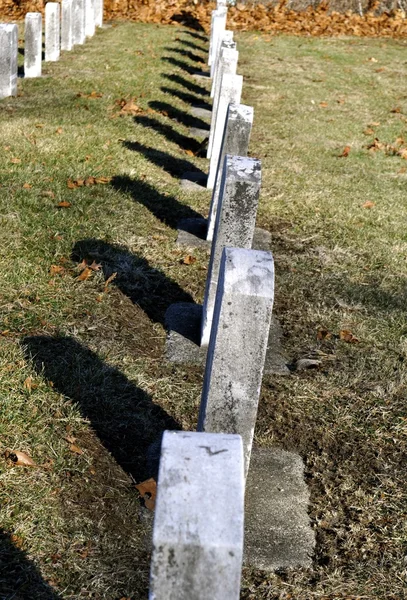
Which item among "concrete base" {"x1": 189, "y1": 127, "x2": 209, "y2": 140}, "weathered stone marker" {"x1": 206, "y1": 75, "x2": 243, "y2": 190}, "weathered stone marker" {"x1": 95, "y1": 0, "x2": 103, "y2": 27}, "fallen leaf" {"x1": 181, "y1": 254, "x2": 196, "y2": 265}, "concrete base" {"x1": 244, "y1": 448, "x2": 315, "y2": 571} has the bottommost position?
"concrete base" {"x1": 244, "y1": 448, "x2": 315, "y2": 571}

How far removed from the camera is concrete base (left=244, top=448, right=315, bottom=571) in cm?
320

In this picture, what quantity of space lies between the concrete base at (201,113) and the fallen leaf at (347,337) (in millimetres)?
6054

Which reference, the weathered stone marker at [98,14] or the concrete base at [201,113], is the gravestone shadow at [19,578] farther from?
the weathered stone marker at [98,14]

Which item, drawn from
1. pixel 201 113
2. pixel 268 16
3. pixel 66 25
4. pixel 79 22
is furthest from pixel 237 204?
pixel 268 16

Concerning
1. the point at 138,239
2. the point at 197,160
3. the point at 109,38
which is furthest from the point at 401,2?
the point at 138,239

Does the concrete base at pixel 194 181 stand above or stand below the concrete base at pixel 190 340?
above

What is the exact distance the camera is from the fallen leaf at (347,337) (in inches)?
198

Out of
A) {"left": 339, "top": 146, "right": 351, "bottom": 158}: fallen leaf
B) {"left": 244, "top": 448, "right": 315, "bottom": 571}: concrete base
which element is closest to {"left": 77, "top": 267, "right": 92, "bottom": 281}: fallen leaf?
{"left": 244, "top": 448, "right": 315, "bottom": 571}: concrete base

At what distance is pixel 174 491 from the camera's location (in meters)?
1.69

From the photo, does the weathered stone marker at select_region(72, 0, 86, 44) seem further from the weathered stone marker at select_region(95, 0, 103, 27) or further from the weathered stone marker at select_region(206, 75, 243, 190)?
the weathered stone marker at select_region(206, 75, 243, 190)

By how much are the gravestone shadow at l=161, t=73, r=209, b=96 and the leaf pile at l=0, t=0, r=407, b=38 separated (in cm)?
596

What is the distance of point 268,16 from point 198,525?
18838mm

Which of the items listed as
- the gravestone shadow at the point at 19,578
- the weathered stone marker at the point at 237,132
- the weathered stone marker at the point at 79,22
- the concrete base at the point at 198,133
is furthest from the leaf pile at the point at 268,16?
the gravestone shadow at the point at 19,578

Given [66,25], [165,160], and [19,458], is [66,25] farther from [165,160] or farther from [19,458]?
[19,458]
